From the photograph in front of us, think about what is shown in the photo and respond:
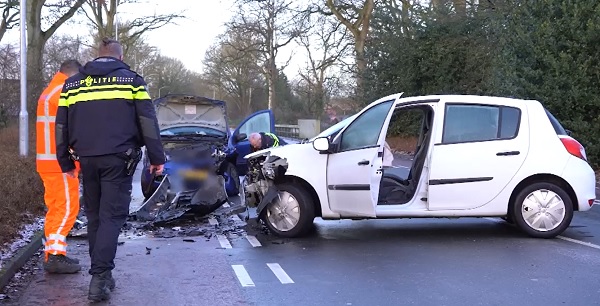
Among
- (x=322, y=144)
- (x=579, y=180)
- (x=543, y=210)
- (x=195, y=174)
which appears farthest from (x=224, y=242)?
(x=579, y=180)

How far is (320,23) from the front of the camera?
40.5 m

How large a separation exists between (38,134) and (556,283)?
5.05 metres

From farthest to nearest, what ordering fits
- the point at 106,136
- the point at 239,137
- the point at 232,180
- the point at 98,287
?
the point at 239,137 < the point at 232,180 < the point at 98,287 < the point at 106,136

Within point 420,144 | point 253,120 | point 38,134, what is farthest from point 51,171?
point 253,120

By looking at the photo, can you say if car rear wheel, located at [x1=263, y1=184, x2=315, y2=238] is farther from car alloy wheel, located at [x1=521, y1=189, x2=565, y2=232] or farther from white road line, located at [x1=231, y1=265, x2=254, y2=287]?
car alloy wheel, located at [x1=521, y1=189, x2=565, y2=232]

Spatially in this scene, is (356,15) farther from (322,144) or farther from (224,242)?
(224,242)

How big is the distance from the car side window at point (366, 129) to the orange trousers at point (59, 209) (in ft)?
10.5

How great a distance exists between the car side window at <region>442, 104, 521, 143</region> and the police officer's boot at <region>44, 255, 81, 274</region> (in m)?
4.35

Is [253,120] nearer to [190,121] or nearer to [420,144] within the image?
[190,121]

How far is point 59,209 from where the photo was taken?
661 centimetres

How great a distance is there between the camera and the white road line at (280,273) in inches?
252

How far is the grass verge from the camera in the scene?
7.94 meters

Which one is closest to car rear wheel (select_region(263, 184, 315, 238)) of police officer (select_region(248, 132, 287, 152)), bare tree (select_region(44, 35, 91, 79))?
police officer (select_region(248, 132, 287, 152))

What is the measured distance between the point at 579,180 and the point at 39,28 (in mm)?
18945
